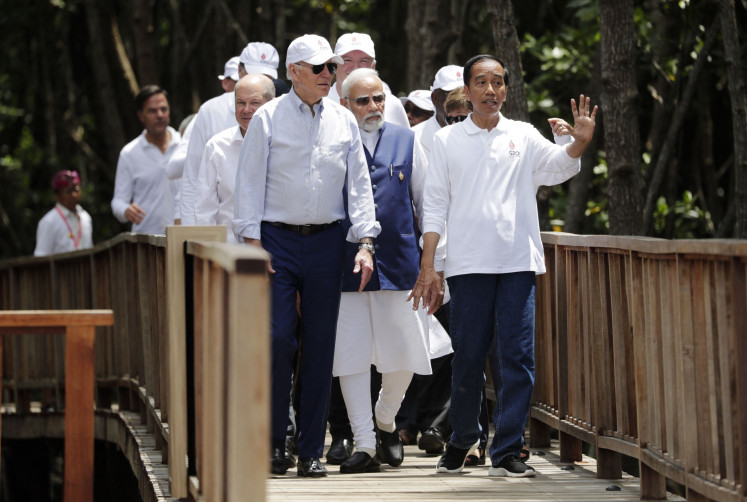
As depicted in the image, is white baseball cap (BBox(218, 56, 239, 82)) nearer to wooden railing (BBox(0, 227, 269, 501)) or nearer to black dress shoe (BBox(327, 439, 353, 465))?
wooden railing (BBox(0, 227, 269, 501))

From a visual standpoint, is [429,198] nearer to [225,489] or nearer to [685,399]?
[685,399]

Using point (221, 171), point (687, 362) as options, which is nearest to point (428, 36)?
point (221, 171)

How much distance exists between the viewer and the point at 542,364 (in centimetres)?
718

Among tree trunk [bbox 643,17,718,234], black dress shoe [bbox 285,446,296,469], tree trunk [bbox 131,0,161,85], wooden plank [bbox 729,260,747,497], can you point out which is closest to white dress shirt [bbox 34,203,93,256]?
tree trunk [bbox 131,0,161,85]

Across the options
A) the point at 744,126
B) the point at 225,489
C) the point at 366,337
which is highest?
the point at 744,126

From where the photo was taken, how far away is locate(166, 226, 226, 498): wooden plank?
5238 mm

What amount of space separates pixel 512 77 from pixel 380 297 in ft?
10.3

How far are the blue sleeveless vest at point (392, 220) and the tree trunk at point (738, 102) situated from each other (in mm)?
3269

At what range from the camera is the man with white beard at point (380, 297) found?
637 cm

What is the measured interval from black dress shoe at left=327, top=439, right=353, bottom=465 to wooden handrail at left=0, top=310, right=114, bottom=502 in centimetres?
124

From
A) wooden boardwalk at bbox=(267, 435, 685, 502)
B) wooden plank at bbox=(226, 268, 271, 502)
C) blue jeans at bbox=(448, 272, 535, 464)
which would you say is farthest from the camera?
blue jeans at bbox=(448, 272, 535, 464)

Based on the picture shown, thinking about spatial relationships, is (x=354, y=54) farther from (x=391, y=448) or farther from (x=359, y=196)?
(x=391, y=448)

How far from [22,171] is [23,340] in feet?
28.0

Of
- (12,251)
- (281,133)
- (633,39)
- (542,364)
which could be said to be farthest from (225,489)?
(12,251)
